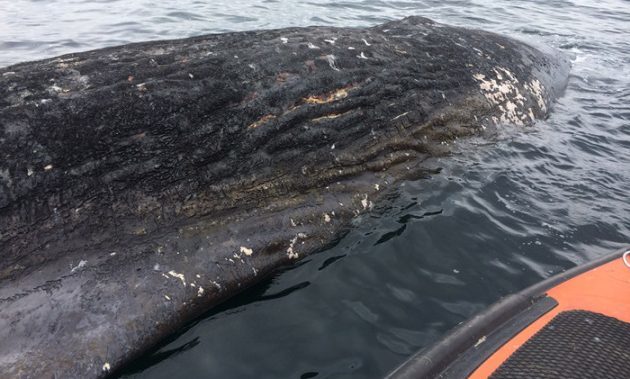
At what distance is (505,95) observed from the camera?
5254mm

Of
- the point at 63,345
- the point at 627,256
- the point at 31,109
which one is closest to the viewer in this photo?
the point at 63,345

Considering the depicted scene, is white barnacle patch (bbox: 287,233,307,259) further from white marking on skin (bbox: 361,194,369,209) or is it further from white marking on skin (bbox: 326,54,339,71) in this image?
white marking on skin (bbox: 326,54,339,71)

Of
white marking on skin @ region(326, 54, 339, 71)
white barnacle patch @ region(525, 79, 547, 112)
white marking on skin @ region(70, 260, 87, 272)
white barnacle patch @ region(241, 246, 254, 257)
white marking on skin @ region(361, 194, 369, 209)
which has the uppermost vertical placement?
white marking on skin @ region(326, 54, 339, 71)

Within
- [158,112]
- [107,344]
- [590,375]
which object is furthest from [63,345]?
[590,375]

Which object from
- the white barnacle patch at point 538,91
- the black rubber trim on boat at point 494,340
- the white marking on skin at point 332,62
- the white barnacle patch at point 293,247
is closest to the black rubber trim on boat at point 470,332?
the black rubber trim on boat at point 494,340

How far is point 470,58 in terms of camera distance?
5.17 meters

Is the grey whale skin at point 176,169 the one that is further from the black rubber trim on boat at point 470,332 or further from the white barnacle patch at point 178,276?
the black rubber trim on boat at point 470,332

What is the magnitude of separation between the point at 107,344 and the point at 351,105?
8.27 feet

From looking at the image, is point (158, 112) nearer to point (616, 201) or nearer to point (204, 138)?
point (204, 138)

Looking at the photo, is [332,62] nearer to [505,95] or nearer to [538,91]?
[505,95]

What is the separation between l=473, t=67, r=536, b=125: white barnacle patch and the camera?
506 centimetres

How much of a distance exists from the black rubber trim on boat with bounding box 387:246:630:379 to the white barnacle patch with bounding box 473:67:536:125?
89.3 inches

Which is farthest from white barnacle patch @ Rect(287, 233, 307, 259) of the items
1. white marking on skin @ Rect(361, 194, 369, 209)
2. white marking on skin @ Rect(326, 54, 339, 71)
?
white marking on skin @ Rect(326, 54, 339, 71)

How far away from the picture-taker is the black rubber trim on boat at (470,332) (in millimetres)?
2432
